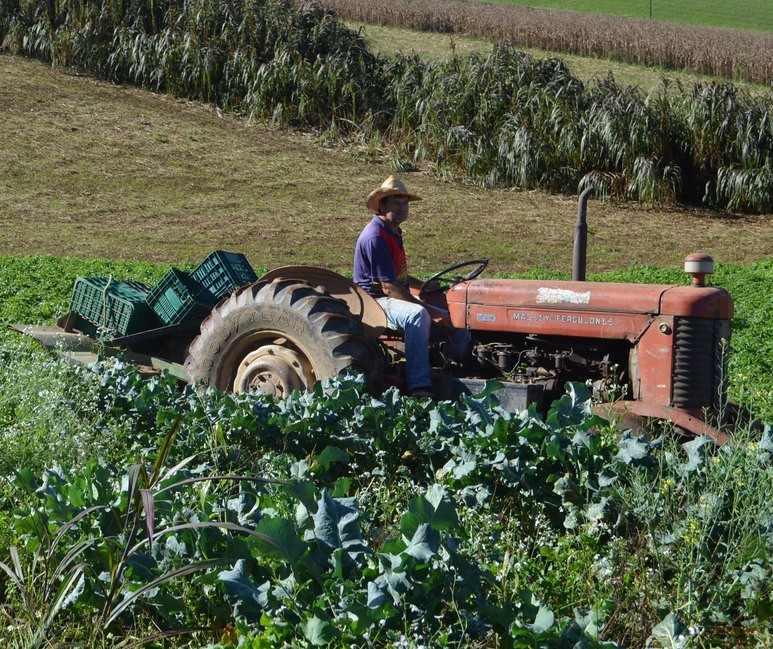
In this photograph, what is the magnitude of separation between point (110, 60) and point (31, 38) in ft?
6.98

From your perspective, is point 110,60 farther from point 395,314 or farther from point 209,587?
point 209,587

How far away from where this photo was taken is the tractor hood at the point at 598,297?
664cm

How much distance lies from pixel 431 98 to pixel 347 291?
14.1 meters

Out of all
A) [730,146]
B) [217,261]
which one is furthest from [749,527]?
[730,146]

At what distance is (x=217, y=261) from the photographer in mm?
8281

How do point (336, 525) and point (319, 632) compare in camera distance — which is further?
point (336, 525)

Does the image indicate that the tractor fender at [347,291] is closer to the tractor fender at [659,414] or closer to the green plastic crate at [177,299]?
the green plastic crate at [177,299]

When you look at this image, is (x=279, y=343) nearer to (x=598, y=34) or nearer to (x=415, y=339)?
(x=415, y=339)

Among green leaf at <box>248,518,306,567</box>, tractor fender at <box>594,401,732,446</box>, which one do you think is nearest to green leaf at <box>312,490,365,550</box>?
green leaf at <box>248,518,306,567</box>

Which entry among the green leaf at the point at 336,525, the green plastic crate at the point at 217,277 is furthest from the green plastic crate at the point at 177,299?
the green leaf at the point at 336,525

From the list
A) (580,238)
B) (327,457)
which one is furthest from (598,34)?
(327,457)

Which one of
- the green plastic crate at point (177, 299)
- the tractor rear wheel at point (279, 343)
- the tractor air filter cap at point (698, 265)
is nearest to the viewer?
the tractor air filter cap at point (698, 265)

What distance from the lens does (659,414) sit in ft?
20.8

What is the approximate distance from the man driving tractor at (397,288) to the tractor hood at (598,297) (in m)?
0.30
